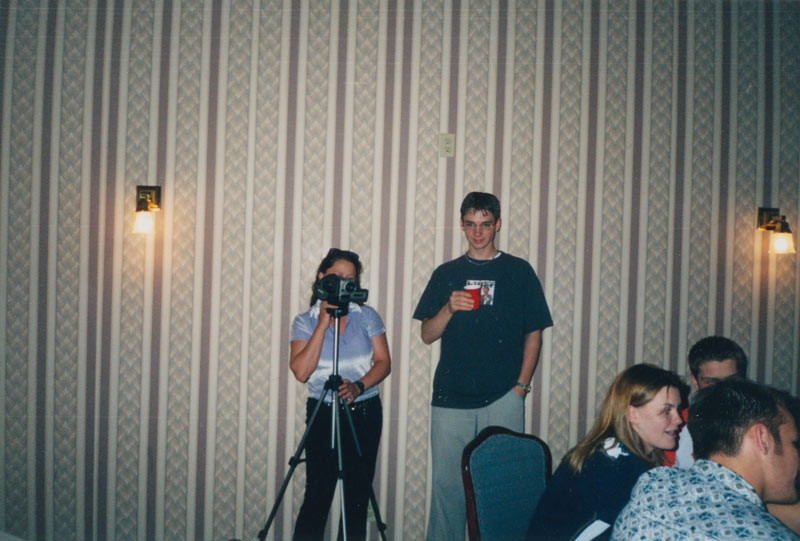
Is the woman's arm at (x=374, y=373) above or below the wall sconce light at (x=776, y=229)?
below

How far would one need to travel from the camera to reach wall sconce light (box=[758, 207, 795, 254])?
2.64 m

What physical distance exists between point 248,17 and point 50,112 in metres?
1.34

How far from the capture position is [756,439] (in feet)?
3.48

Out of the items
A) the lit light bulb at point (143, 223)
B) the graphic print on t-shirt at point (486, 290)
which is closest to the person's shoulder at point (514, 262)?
the graphic print on t-shirt at point (486, 290)

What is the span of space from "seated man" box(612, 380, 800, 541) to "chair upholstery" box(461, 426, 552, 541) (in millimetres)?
592

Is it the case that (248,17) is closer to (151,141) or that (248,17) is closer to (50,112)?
(151,141)

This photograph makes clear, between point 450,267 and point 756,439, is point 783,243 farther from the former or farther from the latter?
point 756,439

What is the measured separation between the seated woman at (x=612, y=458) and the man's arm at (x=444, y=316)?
0.78m

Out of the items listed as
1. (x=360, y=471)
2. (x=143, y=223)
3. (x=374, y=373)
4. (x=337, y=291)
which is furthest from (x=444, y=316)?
(x=143, y=223)

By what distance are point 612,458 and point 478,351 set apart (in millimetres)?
1036

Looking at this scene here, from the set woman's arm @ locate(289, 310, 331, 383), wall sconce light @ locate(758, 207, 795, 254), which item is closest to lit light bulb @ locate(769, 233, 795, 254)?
wall sconce light @ locate(758, 207, 795, 254)

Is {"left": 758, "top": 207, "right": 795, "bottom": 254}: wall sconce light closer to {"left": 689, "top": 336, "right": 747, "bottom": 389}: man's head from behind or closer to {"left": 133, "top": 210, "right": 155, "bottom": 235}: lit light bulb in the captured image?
{"left": 689, "top": 336, "right": 747, "bottom": 389}: man's head from behind

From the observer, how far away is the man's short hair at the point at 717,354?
1.91m

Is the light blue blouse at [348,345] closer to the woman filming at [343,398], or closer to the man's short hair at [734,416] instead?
the woman filming at [343,398]
